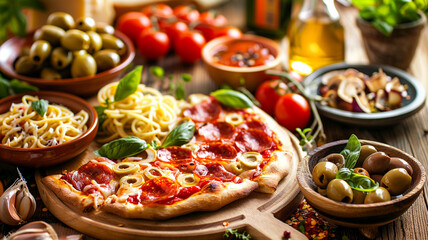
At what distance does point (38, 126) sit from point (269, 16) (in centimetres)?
310

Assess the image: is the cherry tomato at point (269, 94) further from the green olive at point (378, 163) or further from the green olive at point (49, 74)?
the green olive at point (49, 74)

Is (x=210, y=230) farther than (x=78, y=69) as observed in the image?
No

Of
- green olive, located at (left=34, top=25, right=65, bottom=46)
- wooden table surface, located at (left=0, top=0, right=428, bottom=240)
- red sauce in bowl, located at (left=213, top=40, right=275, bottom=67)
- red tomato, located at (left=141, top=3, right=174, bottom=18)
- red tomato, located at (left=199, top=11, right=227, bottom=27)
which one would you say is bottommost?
wooden table surface, located at (left=0, top=0, right=428, bottom=240)

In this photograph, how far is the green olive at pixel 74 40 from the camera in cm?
401

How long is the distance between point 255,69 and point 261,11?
1.41 meters

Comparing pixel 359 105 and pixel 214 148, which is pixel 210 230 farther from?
pixel 359 105

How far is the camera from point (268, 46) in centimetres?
482

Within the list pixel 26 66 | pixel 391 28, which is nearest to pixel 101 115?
pixel 26 66

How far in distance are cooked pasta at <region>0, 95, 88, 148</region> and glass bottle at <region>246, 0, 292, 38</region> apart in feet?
9.01

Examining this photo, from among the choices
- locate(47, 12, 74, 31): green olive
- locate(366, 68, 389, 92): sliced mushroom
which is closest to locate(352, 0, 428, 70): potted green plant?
locate(366, 68, 389, 92): sliced mushroom

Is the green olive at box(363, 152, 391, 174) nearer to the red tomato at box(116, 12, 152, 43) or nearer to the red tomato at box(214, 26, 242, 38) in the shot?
the red tomato at box(214, 26, 242, 38)

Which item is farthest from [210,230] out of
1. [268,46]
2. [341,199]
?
[268,46]

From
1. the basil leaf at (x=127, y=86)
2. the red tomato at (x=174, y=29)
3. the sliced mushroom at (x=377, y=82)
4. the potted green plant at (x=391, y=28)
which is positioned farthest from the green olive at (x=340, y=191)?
the red tomato at (x=174, y=29)

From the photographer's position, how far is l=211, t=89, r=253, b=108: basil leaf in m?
3.88
